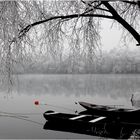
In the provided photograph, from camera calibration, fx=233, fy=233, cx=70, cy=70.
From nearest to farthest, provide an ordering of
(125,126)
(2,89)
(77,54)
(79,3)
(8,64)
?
(8,64) < (2,89) < (79,3) < (77,54) < (125,126)

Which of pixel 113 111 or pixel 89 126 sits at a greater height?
pixel 113 111

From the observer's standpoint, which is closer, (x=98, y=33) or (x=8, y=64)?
(x=8, y=64)

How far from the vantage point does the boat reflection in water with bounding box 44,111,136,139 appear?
27.1ft

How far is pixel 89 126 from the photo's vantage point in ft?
28.6

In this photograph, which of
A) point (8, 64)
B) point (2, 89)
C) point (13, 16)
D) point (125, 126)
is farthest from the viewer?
point (125, 126)

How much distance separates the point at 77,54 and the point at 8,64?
2473 millimetres

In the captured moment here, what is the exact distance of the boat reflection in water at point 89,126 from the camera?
27.1ft

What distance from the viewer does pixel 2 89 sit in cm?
674

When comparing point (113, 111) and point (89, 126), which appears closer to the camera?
point (89, 126)

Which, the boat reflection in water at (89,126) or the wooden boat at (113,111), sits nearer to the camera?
the boat reflection in water at (89,126)

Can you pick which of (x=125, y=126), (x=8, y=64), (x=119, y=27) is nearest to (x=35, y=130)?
(x=125, y=126)

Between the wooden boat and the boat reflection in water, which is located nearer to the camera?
the boat reflection in water

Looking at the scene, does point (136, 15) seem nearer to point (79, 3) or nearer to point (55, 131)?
point (79, 3)

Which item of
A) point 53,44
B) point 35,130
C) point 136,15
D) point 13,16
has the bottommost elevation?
point 35,130
